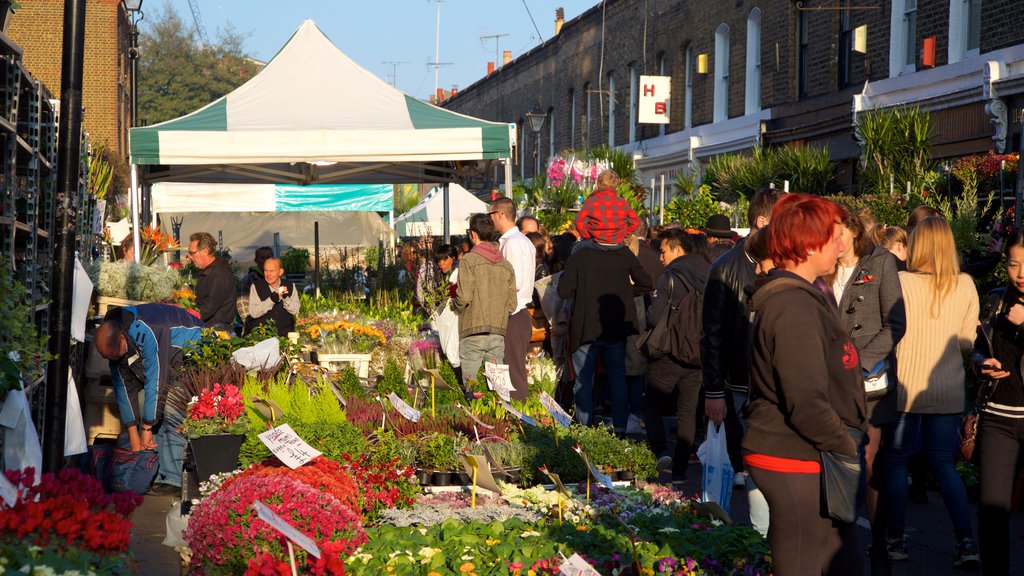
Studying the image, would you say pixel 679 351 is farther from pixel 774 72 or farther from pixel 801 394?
pixel 774 72

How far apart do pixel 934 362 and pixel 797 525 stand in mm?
2264

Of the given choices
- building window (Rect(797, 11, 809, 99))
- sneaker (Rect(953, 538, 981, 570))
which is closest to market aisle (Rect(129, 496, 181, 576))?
sneaker (Rect(953, 538, 981, 570))

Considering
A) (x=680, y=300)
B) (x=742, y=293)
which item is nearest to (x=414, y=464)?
(x=742, y=293)

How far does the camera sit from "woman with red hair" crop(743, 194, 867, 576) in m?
3.69

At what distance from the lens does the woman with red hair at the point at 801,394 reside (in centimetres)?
369

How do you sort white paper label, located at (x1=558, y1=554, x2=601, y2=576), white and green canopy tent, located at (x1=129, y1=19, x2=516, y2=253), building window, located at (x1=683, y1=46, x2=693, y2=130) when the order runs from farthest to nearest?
1. building window, located at (x1=683, y1=46, x2=693, y2=130)
2. white and green canopy tent, located at (x1=129, y1=19, x2=516, y2=253)
3. white paper label, located at (x1=558, y1=554, x2=601, y2=576)

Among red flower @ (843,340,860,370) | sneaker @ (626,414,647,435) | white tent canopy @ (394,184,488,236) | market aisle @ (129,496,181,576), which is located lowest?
market aisle @ (129,496,181,576)

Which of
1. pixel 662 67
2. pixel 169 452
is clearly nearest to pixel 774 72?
pixel 662 67

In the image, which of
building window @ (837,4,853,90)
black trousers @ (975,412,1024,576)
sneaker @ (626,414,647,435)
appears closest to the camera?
black trousers @ (975,412,1024,576)

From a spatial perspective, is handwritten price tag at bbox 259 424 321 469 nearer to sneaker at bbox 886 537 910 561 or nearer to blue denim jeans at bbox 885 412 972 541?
blue denim jeans at bbox 885 412 972 541

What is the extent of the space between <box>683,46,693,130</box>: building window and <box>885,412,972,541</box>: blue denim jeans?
879 inches

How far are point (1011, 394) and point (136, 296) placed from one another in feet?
27.4

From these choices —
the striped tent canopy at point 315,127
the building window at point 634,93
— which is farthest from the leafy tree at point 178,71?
the striped tent canopy at point 315,127

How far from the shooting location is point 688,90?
2762 centimetres
